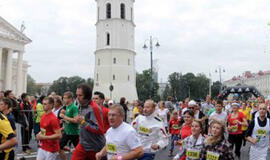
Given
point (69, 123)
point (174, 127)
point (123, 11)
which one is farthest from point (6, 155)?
point (123, 11)

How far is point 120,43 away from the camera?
194 feet

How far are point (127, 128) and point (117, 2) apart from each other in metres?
58.8

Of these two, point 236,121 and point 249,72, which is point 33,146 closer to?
point 236,121

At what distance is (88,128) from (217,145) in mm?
1960

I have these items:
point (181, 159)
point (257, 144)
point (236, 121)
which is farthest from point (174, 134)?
point (181, 159)

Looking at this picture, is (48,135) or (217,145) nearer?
(217,145)

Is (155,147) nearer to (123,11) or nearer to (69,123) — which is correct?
(69,123)

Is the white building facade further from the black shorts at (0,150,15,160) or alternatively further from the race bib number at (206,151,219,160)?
the black shorts at (0,150,15,160)

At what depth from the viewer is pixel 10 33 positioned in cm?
5375

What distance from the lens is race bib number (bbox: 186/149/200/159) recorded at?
4.35m

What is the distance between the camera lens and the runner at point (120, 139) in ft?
11.5

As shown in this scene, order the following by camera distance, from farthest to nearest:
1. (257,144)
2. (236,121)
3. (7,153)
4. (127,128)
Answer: (236,121) < (257,144) < (7,153) < (127,128)

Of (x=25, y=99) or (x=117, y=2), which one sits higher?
(x=117, y=2)

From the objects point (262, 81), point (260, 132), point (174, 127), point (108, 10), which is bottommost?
point (174, 127)
